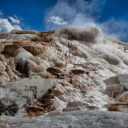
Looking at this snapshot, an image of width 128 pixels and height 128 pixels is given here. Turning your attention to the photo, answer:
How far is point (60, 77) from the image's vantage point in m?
10.8

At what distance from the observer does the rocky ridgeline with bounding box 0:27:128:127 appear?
809 centimetres

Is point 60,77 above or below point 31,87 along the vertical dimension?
above

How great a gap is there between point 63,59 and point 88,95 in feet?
13.8

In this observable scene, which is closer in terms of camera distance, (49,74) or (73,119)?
(73,119)

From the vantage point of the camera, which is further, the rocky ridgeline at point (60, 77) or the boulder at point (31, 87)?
the boulder at point (31, 87)

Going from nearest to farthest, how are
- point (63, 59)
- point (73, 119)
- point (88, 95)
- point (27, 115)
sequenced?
point (73, 119) < point (27, 115) < point (88, 95) < point (63, 59)

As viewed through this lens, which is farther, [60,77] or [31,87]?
[60,77]

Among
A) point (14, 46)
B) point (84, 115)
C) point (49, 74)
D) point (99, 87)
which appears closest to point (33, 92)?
point (49, 74)

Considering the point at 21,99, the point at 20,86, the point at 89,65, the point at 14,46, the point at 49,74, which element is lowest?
the point at 21,99

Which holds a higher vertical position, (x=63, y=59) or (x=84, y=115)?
(x=63, y=59)

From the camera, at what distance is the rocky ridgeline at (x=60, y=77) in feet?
26.6

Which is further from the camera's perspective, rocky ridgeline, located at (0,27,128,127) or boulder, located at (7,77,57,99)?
boulder, located at (7,77,57,99)

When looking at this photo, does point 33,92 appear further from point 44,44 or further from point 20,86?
point 44,44

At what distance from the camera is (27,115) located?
749cm
